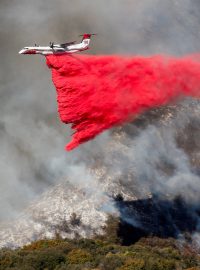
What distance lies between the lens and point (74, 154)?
5797 inches

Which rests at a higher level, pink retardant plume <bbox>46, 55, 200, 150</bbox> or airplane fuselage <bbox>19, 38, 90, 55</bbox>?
airplane fuselage <bbox>19, 38, 90, 55</bbox>

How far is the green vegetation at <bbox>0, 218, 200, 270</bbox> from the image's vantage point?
3607 inches

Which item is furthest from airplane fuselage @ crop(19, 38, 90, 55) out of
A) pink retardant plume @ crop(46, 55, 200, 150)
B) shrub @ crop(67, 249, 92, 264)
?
shrub @ crop(67, 249, 92, 264)

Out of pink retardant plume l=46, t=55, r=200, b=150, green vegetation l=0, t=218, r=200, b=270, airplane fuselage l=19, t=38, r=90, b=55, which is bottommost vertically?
green vegetation l=0, t=218, r=200, b=270

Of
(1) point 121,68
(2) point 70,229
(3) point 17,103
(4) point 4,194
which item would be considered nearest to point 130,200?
(2) point 70,229

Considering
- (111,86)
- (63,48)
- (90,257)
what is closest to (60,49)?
(63,48)

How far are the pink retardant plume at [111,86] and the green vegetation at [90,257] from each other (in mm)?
26265

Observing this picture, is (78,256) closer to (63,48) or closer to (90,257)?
(90,257)

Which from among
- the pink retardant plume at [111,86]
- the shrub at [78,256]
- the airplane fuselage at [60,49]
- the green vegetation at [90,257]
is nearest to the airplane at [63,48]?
the airplane fuselage at [60,49]

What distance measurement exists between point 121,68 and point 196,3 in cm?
9507

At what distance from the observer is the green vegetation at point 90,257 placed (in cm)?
9162

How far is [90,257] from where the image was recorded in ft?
323

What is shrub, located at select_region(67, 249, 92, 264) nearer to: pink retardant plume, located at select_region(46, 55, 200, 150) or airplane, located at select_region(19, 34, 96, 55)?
pink retardant plume, located at select_region(46, 55, 200, 150)

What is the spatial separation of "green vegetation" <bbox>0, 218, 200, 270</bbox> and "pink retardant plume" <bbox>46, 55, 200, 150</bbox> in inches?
1034
